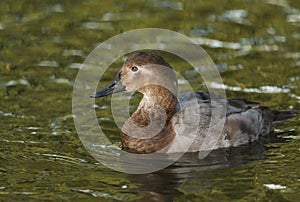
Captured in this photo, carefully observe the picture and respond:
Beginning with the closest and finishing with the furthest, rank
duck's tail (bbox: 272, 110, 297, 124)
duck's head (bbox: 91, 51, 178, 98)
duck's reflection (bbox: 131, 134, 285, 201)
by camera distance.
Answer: duck's reflection (bbox: 131, 134, 285, 201) < duck's head (bbox: 91, 51, 178, 98) < duck's tail (bbox: 272, 110, 297, 124)

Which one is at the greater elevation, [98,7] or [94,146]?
[98,7]

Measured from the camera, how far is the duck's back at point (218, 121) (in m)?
9.59

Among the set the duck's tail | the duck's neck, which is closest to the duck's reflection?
the duck's tail

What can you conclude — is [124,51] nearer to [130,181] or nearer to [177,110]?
[177,110]

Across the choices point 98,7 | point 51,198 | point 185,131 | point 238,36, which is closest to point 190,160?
point 185,131

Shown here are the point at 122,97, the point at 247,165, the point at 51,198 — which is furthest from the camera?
the point at 122,97

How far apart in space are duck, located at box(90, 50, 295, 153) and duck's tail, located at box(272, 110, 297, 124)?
1.64 feet

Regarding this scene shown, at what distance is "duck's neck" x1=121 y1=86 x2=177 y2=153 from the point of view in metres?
9.53

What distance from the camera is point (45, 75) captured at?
39.1ft

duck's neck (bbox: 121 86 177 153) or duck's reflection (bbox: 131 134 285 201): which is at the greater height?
duck's neck (bbox: 121 86 177 153)

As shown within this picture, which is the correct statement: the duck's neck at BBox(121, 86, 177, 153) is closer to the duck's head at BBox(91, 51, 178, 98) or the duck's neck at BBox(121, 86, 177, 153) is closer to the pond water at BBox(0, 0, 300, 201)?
the duck's head at BBox(91, 51, 178, 98)

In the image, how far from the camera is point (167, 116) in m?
9.80

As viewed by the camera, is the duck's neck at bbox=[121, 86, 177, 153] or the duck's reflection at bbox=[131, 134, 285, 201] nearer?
the duck's reflection at bbox=[131, 134, 285, 201]

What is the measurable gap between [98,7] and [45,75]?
3210 mm
